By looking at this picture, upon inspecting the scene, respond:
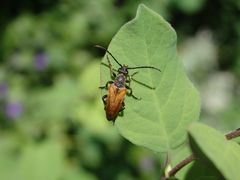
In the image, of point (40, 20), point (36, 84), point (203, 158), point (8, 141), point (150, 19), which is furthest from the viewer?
point (40, 20)

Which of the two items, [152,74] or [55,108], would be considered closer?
[152,74]

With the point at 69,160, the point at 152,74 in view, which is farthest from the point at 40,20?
the point at 152,74

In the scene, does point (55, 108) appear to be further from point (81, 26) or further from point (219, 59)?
point (219, 59)

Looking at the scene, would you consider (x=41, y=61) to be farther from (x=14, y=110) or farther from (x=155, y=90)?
(x=155, y=90)

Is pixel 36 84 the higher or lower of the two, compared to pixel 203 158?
lower

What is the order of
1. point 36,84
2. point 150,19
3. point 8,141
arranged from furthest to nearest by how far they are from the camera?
1. point 36,84
2. point 8,141
3. point 150,19

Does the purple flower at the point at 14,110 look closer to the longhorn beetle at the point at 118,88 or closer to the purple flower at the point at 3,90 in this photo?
the purple flower at the point at 3,90

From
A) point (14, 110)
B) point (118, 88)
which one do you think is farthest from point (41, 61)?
point (118, 88)
